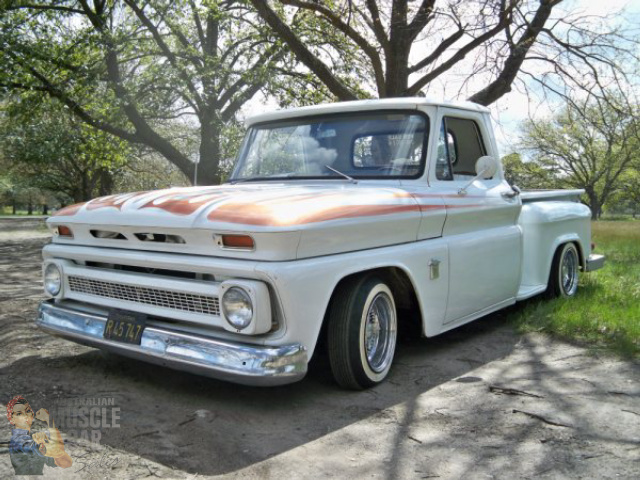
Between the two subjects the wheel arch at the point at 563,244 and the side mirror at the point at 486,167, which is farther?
the wheel arch at the point at 563,244

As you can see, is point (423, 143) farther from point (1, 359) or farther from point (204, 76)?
point (204, 76)

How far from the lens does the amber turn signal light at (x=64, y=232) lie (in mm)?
3995

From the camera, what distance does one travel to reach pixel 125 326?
3.48 metres

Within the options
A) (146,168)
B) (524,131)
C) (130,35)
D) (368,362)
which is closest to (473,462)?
(368,362)

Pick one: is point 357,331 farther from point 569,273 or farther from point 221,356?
point 569,273

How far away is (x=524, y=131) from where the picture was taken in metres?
37.5

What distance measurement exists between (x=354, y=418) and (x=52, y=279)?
88.1 inches

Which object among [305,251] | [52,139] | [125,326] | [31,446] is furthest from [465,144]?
[52,139]

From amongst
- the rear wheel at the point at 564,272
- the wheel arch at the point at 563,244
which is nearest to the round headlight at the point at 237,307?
the wheel arch at the point at 563,244

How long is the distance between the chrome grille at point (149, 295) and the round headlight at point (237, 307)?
0.10 m

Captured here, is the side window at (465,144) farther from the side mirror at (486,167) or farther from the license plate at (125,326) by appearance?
the license plate at (125,326)

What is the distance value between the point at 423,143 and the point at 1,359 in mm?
3308

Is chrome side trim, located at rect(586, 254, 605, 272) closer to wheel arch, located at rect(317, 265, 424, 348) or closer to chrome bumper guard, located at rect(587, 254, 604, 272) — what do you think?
chrome bumper guard, located at rect(587, 254, 604, 272)

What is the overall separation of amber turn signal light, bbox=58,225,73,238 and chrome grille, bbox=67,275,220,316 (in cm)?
29
